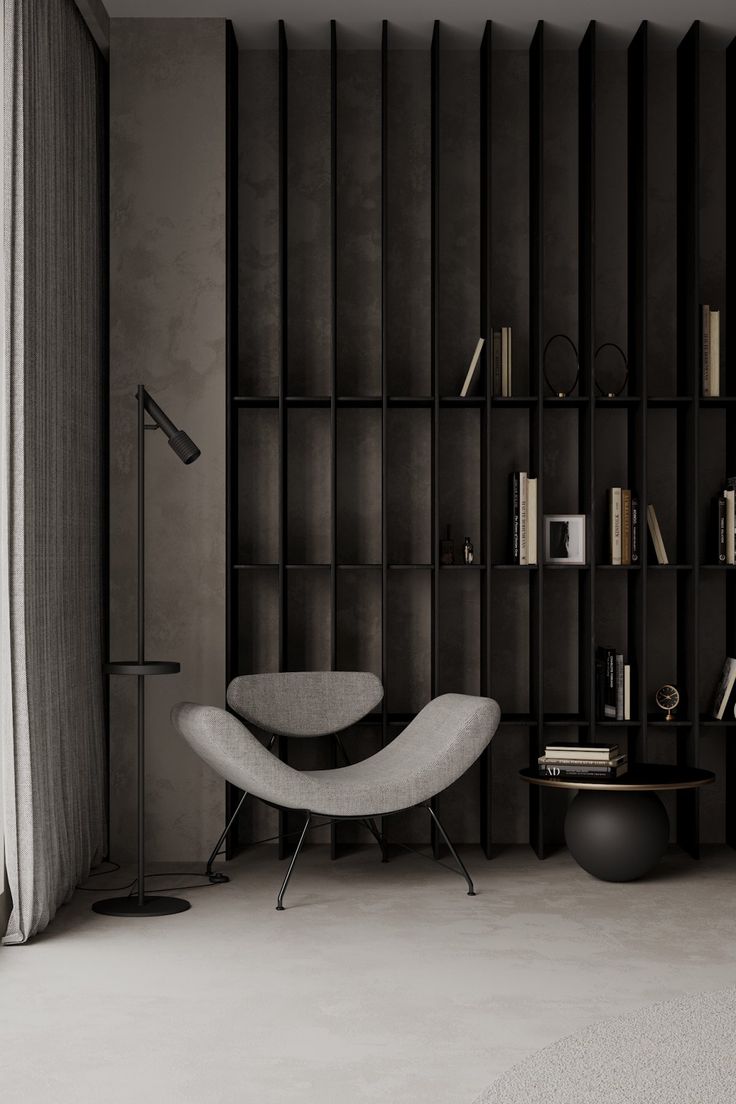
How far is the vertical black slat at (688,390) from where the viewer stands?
433 centimetres

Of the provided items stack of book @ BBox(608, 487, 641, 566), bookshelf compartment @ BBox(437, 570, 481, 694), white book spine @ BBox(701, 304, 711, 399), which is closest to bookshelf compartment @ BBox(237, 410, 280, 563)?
bookshelf compartment @ BBox(437, 570, 481, 694)

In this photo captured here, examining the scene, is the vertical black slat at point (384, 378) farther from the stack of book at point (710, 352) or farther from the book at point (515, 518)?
the stack of book at point (710, 352)

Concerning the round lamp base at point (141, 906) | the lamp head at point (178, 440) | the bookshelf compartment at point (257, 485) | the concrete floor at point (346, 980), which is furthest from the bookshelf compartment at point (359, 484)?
the round lamp base at point (141, 906)

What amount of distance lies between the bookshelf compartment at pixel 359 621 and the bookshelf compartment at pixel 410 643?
0.20ft

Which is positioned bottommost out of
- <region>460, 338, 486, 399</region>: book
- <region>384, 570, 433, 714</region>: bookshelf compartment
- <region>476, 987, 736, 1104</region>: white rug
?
<region>476, 987, 736, 1104</region>: white rug

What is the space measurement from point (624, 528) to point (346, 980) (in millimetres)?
2174

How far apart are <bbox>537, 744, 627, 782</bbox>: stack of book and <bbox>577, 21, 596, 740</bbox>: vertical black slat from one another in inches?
12.4

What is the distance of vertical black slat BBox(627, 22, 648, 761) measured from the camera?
14.2 feet

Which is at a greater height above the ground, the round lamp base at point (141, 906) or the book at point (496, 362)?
the book at point (496, 362)

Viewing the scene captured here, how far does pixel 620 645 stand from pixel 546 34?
2.51 metres

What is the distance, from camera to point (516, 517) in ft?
14.5

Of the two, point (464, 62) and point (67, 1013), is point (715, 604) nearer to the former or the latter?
point (464, 62)

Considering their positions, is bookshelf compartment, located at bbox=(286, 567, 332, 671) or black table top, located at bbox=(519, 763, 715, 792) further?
bookshelf compartment, located at bbox=(286, 567, 332, 671)

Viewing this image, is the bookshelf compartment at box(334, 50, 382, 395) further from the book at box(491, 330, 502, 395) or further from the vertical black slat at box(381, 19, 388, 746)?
the book at box(491, 330, 502, 395)
